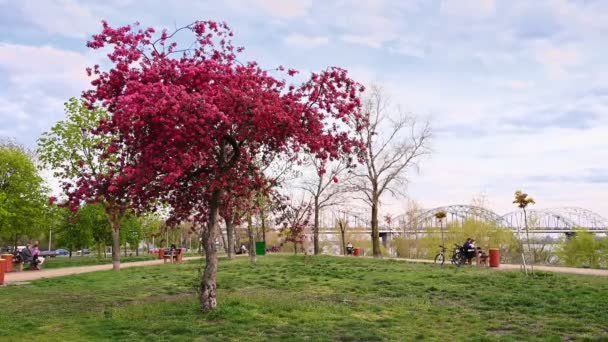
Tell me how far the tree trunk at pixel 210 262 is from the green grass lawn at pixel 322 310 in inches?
11.9

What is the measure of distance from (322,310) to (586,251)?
49.3 metres

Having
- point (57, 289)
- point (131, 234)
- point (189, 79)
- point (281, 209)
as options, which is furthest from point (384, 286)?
point (131, 234)

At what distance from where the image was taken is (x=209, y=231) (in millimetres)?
11531

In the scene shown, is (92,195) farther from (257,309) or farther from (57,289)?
(57,289)

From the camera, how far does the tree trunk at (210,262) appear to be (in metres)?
11.1

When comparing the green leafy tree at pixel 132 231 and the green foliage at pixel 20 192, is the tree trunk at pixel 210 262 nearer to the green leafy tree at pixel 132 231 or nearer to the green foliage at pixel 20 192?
the green foliage at pixel 20 192

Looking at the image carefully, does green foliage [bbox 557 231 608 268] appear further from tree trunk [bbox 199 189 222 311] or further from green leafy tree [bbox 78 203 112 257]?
tree trunk [bbox 199 189 222 311]

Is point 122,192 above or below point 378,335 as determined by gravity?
above

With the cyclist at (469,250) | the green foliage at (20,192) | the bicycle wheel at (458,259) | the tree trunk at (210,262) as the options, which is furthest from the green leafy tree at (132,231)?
the tree trunk at (210,262)

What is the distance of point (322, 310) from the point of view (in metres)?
11.4

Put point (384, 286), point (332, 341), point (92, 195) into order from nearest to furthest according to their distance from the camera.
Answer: point (332, 341), point (92, 195), point (384, 286)

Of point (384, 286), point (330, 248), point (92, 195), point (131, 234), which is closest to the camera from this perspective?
point (92, 195)

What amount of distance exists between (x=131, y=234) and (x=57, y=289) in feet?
117

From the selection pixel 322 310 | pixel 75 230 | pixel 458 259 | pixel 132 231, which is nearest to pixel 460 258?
pixel 458 259
